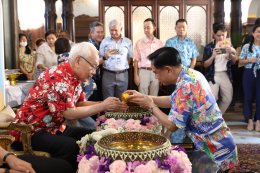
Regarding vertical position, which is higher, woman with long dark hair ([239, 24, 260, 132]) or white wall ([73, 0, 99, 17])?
white wall ([73, 0, 99, 17])

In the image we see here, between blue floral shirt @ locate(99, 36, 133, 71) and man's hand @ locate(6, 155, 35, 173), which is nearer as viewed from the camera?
man's hand @ locate(6, 155, 35, 173)

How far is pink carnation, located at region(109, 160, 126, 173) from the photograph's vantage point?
1.27 metres

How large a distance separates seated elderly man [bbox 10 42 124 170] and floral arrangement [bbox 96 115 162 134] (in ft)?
0.38

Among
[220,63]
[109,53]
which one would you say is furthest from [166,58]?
[220,63]

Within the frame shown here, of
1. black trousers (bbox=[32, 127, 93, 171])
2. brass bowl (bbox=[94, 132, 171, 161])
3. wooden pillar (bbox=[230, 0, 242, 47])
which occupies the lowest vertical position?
black trousers (bbox=[32, 127, 93, 171])

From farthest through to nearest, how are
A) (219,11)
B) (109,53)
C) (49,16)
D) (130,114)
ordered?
(49,16) < (219,11) < (109,53) < (130,114)

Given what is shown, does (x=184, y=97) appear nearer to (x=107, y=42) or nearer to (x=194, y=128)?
(x=194, y=128)

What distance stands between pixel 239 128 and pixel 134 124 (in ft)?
10.3

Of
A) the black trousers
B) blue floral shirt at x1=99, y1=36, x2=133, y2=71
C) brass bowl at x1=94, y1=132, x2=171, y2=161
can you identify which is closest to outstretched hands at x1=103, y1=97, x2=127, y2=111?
the black trousers

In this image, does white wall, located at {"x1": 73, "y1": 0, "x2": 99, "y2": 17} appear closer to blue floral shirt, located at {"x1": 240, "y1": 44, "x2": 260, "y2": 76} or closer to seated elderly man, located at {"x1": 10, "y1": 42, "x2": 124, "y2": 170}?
blue floral shirt, located at {"x1": 240, "y1": 44, "x2": 260, "y2": 76}

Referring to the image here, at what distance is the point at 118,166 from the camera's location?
1.28 m

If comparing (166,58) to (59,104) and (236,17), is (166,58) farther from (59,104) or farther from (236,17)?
(236,17)

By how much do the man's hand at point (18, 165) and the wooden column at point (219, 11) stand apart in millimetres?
6319

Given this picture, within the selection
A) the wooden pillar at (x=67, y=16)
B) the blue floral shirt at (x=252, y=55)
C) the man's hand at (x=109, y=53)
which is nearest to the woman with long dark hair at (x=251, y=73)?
the blue floral shirt at (x=252, y=55)
